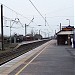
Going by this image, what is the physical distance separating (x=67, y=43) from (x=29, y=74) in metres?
49.4

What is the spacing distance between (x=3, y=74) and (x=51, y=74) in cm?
263

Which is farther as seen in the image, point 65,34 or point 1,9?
point 65,34

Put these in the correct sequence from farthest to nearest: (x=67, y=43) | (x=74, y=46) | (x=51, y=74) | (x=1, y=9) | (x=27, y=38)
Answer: (x=27, y=38)
(x=67, y=43)
(x=74, y=46)
(x=1, y=9)
(x=51, y=74)

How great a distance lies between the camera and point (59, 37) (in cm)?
6159

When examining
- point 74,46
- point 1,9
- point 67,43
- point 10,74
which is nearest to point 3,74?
point 10,74

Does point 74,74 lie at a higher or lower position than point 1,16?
lower

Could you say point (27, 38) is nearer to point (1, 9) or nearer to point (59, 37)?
point (59, 37)

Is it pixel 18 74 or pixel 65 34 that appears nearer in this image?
pixel 18 74

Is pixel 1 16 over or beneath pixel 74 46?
over

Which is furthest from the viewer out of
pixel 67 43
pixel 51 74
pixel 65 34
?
pixel 67 43

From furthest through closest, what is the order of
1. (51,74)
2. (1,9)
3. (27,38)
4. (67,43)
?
(27,38), (67,43), (1,9), (51,74)

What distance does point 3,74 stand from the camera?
45.7 feet

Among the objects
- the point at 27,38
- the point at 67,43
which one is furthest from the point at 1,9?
the point at 27,38

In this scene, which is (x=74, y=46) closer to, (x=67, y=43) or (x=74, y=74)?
(x=67, y=43)
